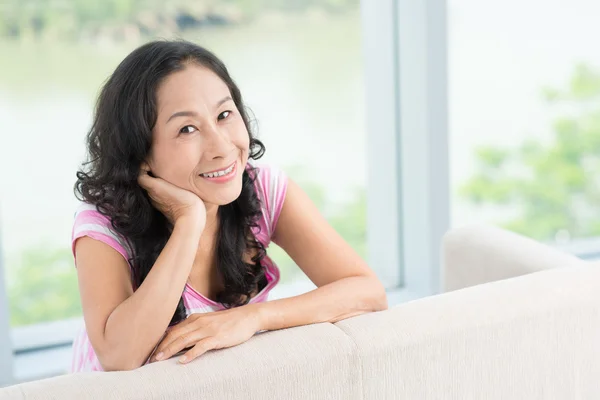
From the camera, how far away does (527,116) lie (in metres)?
3.74

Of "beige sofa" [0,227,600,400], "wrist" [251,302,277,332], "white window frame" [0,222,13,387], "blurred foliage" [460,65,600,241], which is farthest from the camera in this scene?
"blurred foliage" [460,65,600,241]

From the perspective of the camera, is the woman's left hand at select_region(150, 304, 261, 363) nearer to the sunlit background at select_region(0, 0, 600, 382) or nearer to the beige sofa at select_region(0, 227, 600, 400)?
the beige sofa at select_region(0, 227, 600, 400)

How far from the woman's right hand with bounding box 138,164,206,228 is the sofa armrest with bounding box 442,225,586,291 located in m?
0.81

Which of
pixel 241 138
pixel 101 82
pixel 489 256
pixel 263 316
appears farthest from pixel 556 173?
pixel 263 316

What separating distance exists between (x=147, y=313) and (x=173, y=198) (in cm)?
30

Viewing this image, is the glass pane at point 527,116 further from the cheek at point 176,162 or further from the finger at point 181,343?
the finger at point 181,343

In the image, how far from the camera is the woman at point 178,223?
170 cm

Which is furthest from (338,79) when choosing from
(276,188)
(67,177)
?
(276,188)

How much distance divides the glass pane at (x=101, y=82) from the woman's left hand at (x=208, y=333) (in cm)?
162

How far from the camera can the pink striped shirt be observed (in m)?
1.85

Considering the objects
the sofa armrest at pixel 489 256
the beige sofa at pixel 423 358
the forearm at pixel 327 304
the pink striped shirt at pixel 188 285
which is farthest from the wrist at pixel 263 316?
the sofa armrest at pixel 489 256

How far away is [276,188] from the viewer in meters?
2.11

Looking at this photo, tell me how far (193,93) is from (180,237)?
31cm

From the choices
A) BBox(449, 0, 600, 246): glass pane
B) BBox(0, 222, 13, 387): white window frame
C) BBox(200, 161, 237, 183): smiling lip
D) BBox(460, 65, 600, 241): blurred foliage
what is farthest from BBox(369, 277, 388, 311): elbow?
BBox(460, 65, 600, 241): blurred foliage
